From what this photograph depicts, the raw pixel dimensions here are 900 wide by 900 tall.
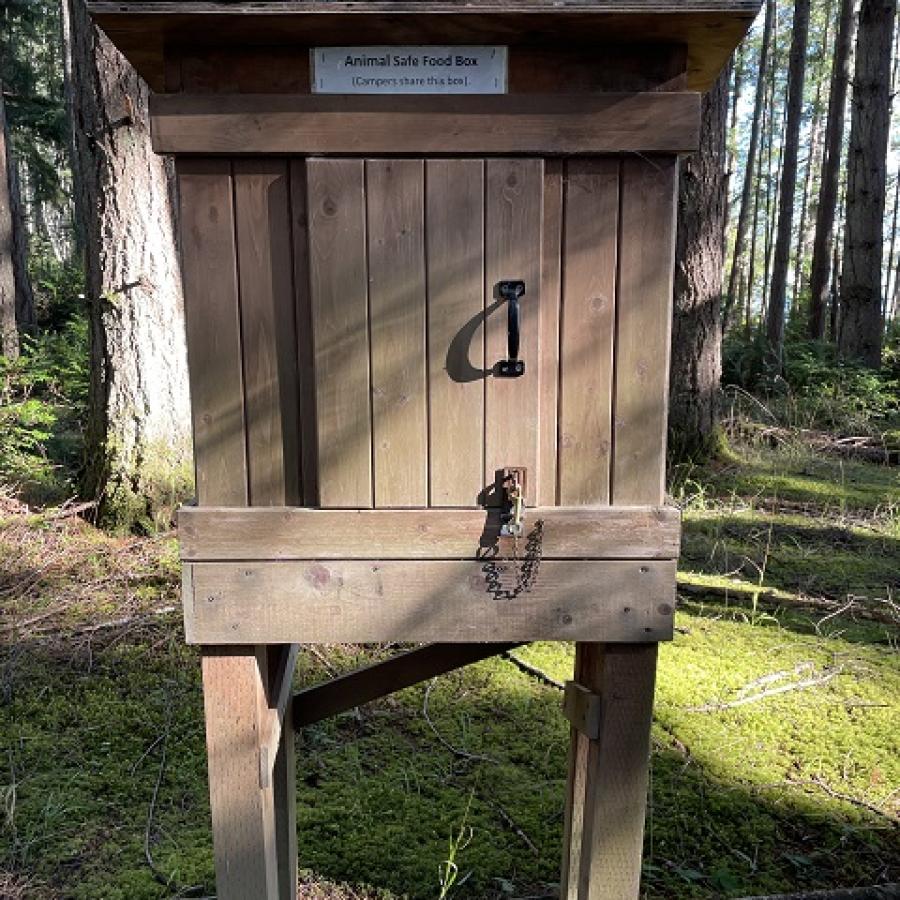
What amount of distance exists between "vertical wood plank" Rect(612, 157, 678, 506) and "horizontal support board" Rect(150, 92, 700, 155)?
71 mm

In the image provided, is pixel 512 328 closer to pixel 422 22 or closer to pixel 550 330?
pixel 550 330

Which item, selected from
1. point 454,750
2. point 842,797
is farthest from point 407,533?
point 842,797

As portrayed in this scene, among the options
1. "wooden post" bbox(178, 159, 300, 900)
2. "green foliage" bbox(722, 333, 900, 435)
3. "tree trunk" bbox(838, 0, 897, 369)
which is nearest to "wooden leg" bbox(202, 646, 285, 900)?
"wooden post" bbox(178, 159, 300, 900)

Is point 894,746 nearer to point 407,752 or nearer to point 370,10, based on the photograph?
point 407,752

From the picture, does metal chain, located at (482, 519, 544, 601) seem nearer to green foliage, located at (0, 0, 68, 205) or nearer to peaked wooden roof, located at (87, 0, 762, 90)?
peaked wooden roof, located at (87, 0, 762, 90)

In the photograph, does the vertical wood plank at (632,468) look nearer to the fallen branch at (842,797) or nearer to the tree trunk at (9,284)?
the fallen branch at (842,797)

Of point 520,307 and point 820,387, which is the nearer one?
point 520,307

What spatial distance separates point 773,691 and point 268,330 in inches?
111

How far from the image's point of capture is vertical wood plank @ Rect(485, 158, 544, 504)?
152 centimetres

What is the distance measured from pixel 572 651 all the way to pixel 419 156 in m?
2.92

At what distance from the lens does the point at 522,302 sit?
A: 156cm

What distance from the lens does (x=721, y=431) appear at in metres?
6.44

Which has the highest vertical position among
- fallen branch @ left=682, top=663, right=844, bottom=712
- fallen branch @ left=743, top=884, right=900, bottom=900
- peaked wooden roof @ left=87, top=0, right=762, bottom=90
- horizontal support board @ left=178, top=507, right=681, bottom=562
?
peaked wooden roof @ left=87, top=0, right=762, bottom=90

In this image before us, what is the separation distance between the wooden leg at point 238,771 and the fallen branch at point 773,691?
210cm
